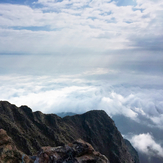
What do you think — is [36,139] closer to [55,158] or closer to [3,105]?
[3,105]

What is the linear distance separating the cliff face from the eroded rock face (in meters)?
77.3

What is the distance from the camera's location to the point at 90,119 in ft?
582

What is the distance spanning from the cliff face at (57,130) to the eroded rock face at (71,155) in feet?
253

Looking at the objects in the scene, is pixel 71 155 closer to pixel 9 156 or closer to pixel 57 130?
pixel 9 156

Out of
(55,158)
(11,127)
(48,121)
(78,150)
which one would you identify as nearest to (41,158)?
(55,158)

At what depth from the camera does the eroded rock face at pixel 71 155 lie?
35.8 metres

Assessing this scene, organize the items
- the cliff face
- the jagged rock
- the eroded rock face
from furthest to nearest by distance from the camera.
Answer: the cliff face, the jagged rock, the eroded rock face

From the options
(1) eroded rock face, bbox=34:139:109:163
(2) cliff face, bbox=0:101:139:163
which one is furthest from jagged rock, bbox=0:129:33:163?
(2) cliff face, bbox=0:101:139:163

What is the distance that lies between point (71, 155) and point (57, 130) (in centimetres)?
10711

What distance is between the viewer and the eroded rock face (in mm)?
35822

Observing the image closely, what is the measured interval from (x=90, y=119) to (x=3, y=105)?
94272mm

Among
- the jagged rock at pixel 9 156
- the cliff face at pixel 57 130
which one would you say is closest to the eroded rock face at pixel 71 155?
the jagged rock at pixel 9 156

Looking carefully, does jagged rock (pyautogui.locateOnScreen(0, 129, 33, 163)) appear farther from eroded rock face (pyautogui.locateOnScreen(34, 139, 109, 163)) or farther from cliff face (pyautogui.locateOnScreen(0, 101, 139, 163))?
cliff face (pyautogui.locateOnScreen(0, 101, 139, 163))

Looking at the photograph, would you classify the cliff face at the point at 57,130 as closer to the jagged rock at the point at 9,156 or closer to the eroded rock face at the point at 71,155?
the jagged rock at the point at 9,156
